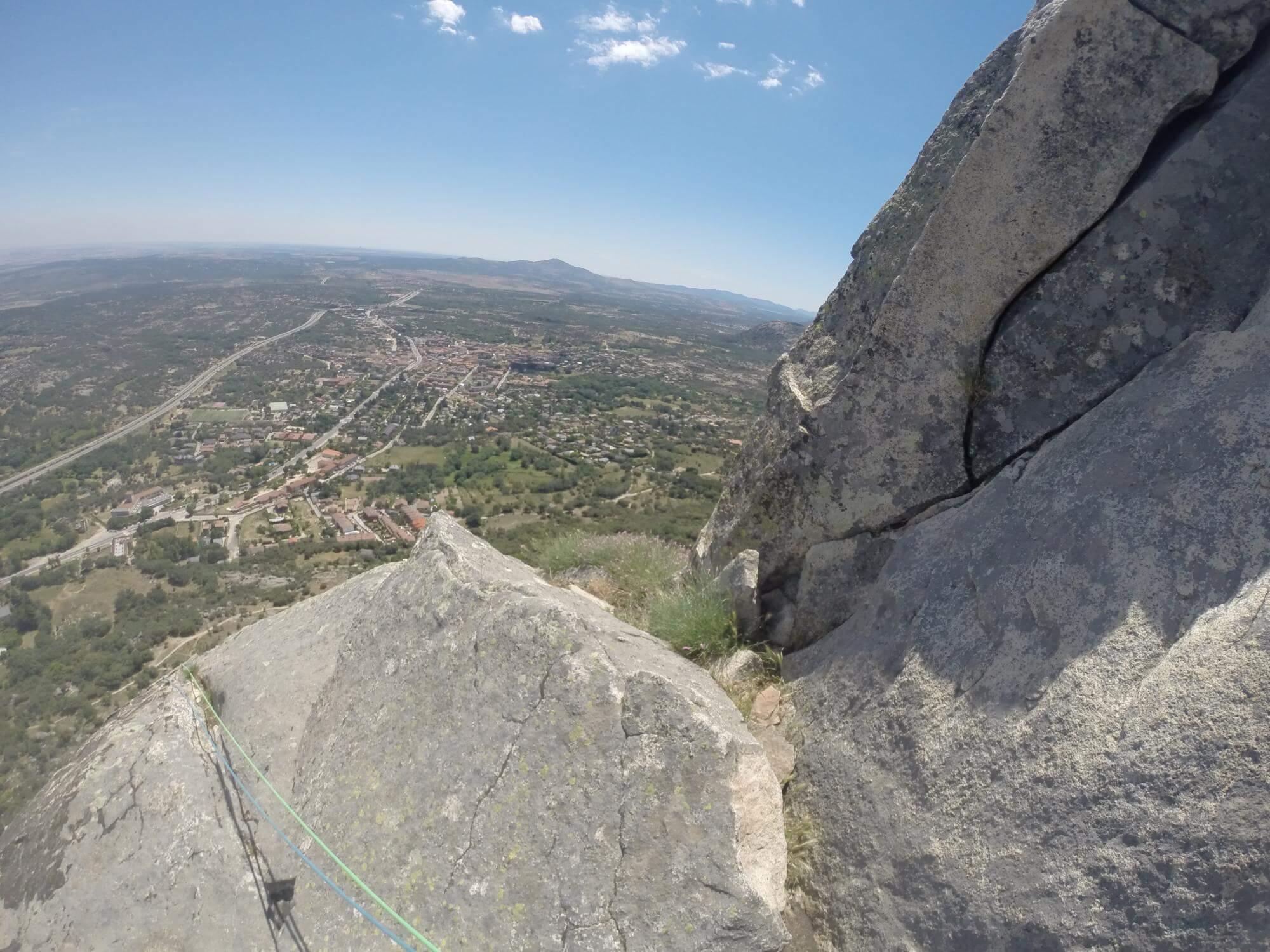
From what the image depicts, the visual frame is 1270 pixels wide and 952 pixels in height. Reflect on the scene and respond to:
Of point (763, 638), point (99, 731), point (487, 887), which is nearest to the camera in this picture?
point (487, 887)

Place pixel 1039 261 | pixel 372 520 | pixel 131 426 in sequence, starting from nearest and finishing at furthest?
pixel 1039 261 → pixel 372 520 → pixel 131 426

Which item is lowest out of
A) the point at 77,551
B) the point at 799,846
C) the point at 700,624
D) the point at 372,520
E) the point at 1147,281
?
the point at 77,551

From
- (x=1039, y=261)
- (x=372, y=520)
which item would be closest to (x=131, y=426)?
(x=372, y=520)

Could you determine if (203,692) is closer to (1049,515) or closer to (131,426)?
(1049,515)

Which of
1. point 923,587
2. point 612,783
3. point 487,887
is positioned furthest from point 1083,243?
point 487,887

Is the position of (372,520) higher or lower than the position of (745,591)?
lower

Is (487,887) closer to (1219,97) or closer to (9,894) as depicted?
(9,894)

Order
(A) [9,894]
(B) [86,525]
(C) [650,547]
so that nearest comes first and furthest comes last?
(A) [9,894] < (C) [650,547] < (B) [86,525]
